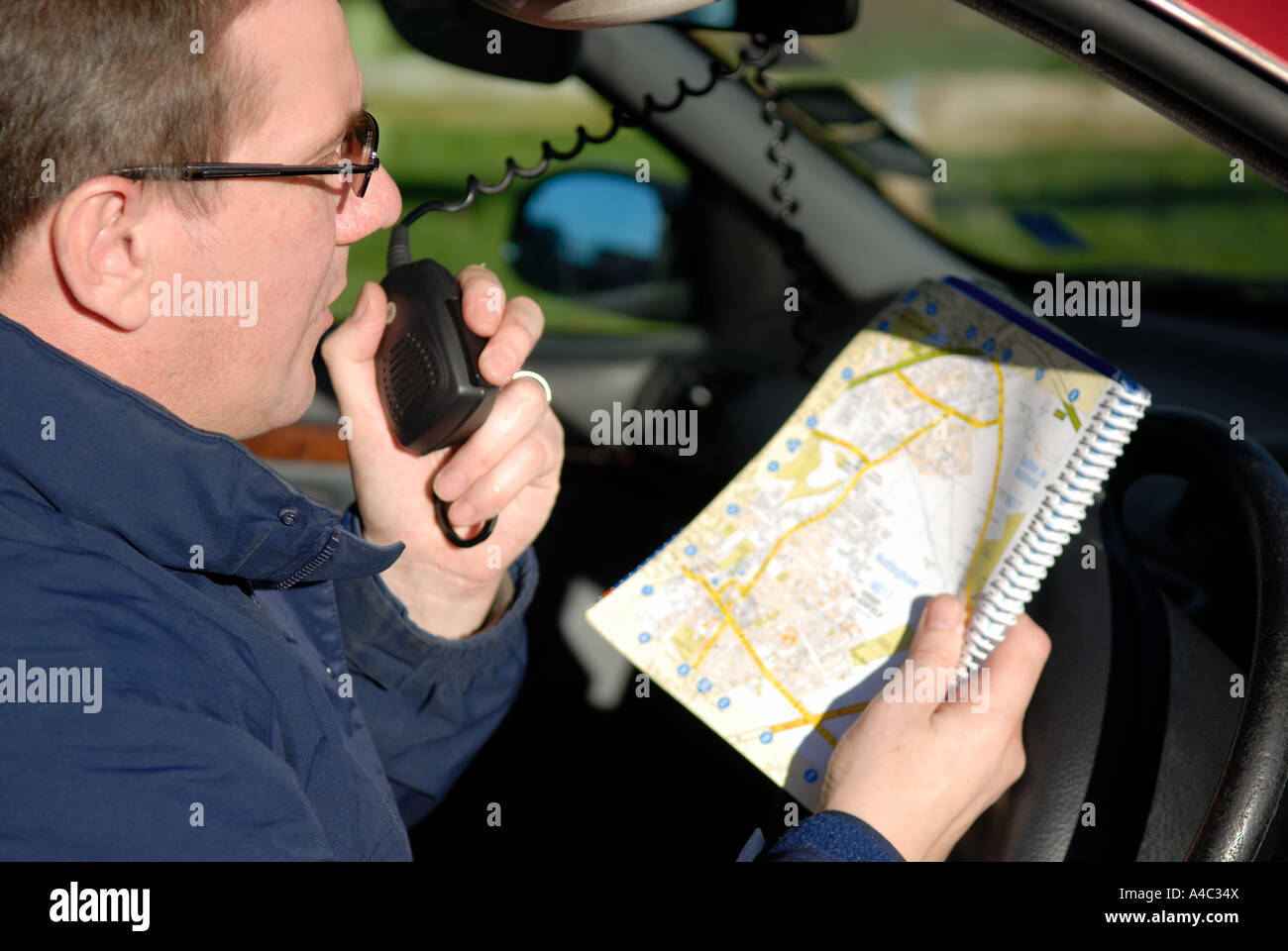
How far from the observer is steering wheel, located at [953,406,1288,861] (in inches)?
52.0

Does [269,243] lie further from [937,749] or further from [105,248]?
[937,749]

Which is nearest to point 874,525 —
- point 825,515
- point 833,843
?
point 825,515

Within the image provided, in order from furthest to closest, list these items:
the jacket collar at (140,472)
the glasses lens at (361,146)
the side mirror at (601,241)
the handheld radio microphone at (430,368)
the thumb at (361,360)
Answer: the side mirror at (601,241) < the thumb at (361,360) < the handheld radio microphone at (430,368) < the glasses lens at (361,146) < the jacket collar at (140,472)

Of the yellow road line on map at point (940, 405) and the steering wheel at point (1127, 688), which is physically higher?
the yellow road line on map at point (940, 405)

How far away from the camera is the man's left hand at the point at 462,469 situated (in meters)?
1.61

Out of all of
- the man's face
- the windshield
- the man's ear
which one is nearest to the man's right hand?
the man's face

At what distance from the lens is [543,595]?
7.91ft

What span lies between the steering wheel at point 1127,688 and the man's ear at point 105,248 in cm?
116

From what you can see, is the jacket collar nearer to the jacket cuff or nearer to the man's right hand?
the jacket cuff

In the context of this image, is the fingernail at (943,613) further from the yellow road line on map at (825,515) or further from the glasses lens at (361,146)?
Answer: the glasses lens at (361,146)

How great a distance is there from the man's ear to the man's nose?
0.27 m

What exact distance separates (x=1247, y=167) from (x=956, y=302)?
0.45 metres

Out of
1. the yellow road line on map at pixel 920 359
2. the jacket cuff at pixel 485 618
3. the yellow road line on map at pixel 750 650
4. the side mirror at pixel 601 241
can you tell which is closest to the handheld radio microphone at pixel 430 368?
the jacket cuff at pixel 485 618
